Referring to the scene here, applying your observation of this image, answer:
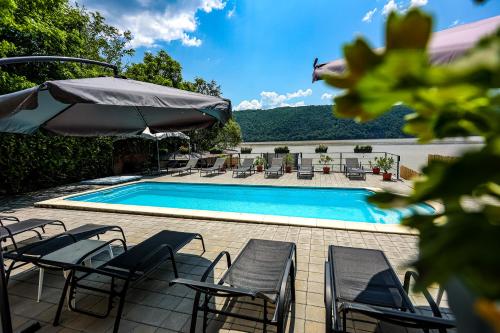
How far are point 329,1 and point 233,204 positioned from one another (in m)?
7.67

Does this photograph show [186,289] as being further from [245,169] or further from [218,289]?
[245,169]

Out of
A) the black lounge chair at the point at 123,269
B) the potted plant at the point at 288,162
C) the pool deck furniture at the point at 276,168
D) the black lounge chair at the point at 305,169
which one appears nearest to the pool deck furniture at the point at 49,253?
the black lounge chair at the point at 123,269

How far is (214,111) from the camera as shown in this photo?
3029 mm

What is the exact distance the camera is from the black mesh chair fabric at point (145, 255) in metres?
2.66

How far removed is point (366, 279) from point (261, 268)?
1008 millimetres

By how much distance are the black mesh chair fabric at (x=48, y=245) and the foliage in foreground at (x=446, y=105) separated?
365 cm

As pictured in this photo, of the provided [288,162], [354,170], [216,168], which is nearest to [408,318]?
[354,170]

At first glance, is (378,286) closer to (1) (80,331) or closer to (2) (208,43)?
(1) (80,331)

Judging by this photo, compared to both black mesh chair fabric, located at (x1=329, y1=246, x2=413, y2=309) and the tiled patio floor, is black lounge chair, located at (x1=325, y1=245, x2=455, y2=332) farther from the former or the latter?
the tiled patio floor

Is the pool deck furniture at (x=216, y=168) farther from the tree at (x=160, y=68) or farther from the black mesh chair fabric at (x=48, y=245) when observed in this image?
the black mesh chair fabric at (x=48, y=245)

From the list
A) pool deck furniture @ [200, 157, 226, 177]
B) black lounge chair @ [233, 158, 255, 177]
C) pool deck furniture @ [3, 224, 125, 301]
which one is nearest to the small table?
pool deck furniture @ [3, 224, 125, 301]

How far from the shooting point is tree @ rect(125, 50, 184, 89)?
51.9 ft

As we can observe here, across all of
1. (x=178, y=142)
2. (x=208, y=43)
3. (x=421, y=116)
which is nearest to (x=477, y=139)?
(x=421, y=116)

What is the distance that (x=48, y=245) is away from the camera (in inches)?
127
